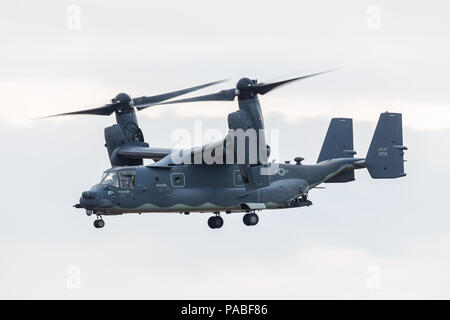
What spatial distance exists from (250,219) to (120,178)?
6116 millimetres

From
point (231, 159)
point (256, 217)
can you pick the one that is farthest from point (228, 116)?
point (256, 217)

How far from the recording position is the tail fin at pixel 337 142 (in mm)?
57906

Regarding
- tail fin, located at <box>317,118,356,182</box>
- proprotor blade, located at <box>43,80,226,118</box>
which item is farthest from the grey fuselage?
proprotor blade, located at <box>43,80,226,118</box>

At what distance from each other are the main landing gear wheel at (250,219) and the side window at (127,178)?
540 centimetres

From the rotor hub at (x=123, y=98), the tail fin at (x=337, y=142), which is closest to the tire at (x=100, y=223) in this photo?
the rotor hub at (x=123, y=98)

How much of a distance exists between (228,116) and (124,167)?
5495mm

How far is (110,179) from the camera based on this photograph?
2056 inches

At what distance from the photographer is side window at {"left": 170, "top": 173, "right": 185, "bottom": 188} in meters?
53.0

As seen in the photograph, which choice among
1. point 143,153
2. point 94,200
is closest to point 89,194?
point 94,200

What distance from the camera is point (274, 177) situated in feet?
181

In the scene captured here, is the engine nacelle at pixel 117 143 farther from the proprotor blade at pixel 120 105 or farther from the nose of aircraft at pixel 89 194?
the nose of aircraft at pixel 89 194

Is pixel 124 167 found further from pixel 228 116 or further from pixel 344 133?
pixel 344 133

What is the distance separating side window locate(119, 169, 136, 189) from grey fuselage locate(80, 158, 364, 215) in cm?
4

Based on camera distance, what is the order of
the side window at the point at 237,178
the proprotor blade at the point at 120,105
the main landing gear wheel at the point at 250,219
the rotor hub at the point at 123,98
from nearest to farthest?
the side window at the point at 237,178
the main landing gear wheel at the point at 250,219
the proprotor blade at the point at 120,105
the rotor hub at the point at 123,98
